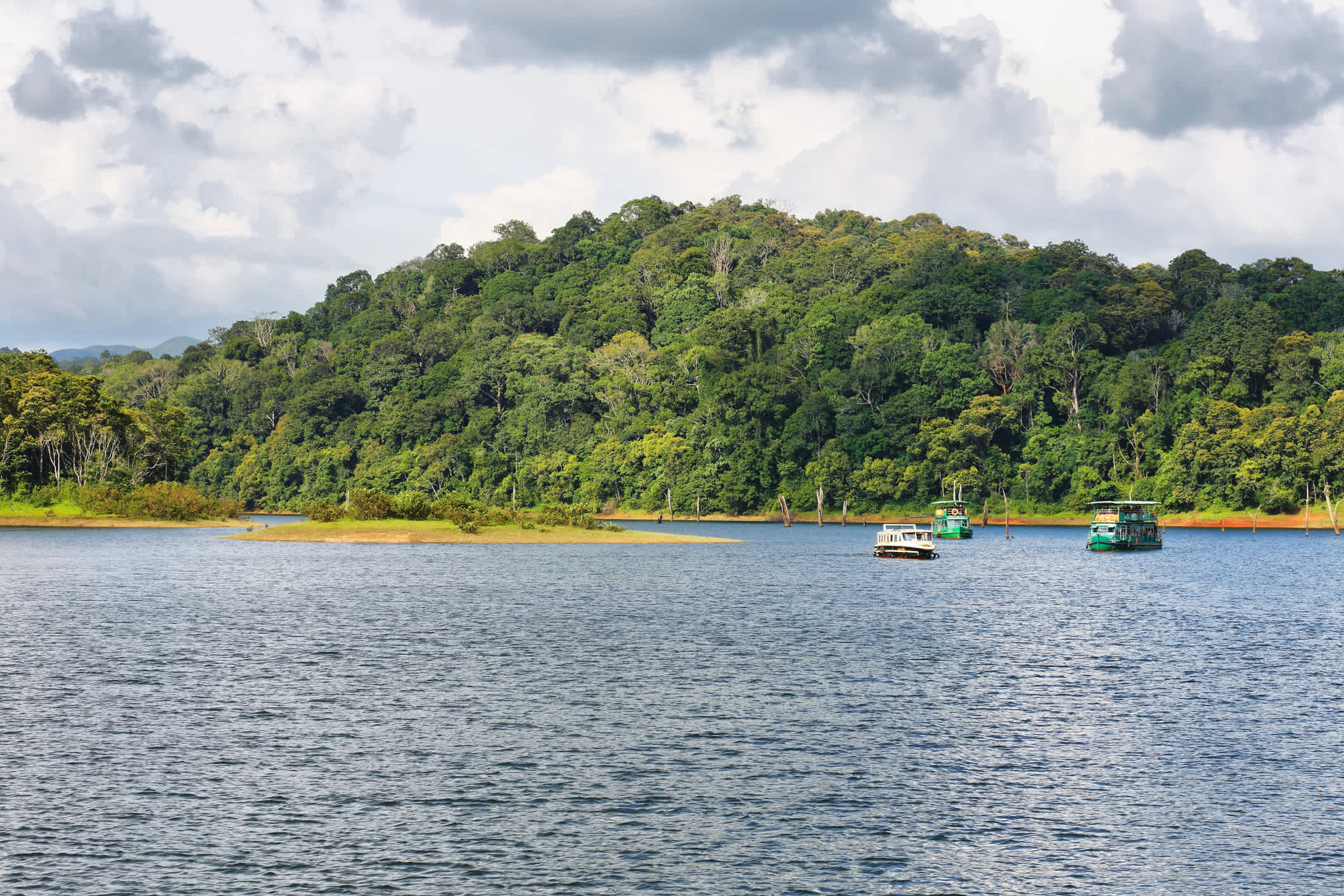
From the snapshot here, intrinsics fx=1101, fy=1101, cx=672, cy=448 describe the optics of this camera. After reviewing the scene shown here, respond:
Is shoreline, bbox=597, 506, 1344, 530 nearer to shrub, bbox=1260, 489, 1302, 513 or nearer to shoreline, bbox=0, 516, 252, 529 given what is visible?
shrub, bbox=1260, 489, 1302, 513

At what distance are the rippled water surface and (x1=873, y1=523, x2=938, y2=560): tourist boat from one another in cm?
4071

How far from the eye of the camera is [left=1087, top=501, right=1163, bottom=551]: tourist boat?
130 meters

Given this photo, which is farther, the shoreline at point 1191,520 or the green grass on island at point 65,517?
the shoreline at point 1191,520

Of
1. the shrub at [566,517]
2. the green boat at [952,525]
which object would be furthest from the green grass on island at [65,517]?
the green boat at [952,525]

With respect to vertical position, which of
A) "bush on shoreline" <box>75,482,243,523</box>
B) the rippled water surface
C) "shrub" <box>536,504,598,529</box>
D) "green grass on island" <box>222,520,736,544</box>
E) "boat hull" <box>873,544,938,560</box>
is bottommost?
the rippled water surface

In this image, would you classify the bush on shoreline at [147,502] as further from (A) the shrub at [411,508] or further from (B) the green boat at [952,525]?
(B) the green boat at [952,525]

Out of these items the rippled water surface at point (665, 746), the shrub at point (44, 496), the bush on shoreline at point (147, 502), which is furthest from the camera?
the shrub at point (44, 496)

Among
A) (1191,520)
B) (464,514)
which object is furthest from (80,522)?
(1191,520)

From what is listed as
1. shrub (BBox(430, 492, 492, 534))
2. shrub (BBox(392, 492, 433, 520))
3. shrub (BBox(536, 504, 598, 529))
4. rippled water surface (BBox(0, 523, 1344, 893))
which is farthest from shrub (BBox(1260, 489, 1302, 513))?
shrub (BBox(392, 492, 433, 520))

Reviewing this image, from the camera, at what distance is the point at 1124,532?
431ft

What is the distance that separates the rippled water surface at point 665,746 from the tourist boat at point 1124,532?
5677cm

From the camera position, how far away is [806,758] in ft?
107

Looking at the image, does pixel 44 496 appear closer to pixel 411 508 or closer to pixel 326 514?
pixel 326 514

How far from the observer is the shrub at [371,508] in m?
134
